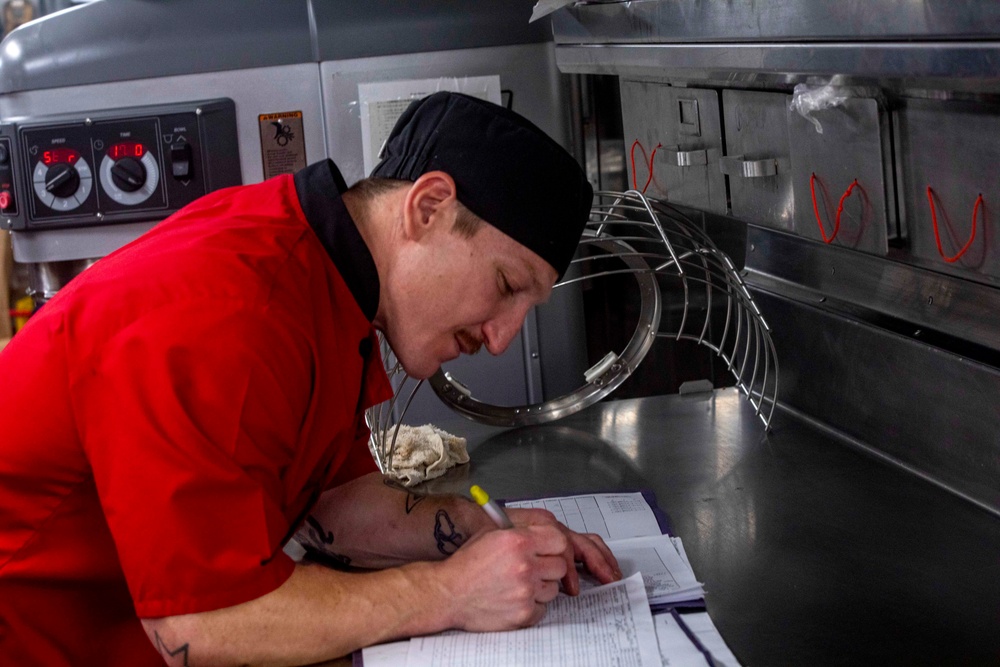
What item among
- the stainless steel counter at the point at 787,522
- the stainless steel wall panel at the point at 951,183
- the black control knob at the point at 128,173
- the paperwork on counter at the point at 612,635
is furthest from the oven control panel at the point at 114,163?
the stainless steel wall panel at the point at 951,183

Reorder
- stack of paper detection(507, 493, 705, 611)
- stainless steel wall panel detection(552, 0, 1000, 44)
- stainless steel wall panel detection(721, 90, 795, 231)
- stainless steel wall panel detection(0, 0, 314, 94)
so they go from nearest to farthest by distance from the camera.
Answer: stainless steel wall panel detection(552, 0, 1000, 44) < stack of paper detection(507, 493, 705, 611) < stainless steel wall panel detection(721, 90, 795, 231) < stainless steel wall panel detection(0, 0, 314, 94)

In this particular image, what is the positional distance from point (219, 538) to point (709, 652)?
20.4 inches

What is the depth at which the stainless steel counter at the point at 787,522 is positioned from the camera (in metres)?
1.20

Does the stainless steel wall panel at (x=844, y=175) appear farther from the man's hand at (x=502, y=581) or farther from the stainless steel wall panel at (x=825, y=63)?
the man's hand at (x=502, y=581)

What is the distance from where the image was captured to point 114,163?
233 cm

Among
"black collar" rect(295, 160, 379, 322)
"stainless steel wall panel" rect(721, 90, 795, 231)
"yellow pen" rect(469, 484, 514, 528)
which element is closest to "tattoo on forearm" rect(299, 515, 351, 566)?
"yellow pen" rect(469, 484, 514, 528)

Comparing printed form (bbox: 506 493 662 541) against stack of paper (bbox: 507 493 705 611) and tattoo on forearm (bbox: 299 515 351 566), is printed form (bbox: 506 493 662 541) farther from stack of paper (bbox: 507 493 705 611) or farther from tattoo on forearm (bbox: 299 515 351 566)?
tattoo on forearm (bbox: 299 515 351 566)

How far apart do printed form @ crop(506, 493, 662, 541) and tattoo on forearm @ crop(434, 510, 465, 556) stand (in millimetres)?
184

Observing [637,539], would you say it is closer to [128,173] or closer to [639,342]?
[639,342]

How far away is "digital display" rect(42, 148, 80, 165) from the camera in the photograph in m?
2.33

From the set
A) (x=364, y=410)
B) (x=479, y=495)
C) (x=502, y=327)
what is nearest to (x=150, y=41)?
(x=364, y=410)

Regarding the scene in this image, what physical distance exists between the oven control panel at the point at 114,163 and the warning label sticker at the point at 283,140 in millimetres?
68

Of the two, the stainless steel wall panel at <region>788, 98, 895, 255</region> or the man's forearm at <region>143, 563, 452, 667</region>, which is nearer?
the man's forearm at <region>143, 563, 452, 667</region>

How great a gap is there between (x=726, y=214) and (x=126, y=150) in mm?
1329
